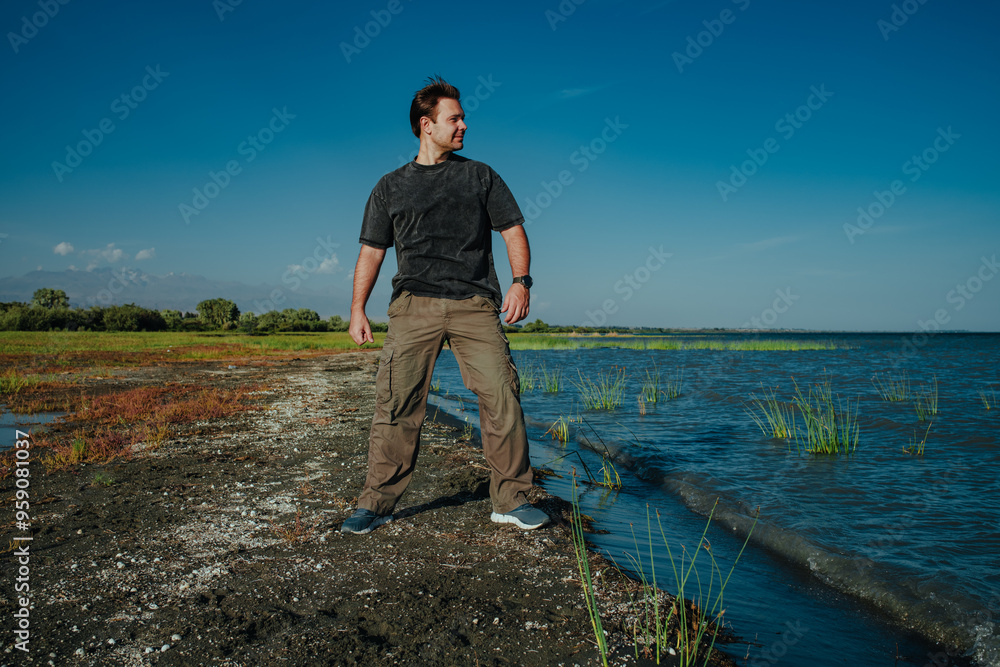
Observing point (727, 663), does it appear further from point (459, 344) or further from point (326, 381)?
point (326, 381)

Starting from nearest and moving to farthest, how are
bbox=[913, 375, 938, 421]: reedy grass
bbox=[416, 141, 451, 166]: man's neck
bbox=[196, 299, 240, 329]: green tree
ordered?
bbox=[416, 141, 451, 166]: man's neck, bbox=[913, 375, 938, 421]: reedy grass, bbox=[196, 299, 240, 329]: green tree

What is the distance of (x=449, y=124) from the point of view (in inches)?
123

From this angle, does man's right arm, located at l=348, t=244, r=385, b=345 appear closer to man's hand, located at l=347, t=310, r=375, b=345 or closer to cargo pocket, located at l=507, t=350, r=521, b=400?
man's hand, located at l=347, t=310, r=375, b=345

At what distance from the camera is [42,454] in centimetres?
500

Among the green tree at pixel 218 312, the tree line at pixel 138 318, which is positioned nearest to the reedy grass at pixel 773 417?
the tree line at pixel 138 318

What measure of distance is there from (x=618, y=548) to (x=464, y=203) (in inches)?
89.0

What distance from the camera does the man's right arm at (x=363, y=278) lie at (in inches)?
129

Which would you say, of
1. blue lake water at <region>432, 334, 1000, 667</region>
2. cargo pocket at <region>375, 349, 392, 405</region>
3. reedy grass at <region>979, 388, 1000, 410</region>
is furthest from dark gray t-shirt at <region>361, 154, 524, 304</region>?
reedy grass at <region>979, 388, 1000, 410</region>

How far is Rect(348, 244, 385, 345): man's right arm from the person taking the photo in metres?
3.29

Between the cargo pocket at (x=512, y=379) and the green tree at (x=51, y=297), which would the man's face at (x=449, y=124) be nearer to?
the cargo pocket at (x=512, y=379)

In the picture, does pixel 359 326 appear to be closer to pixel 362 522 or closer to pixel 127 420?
pixel 362 522

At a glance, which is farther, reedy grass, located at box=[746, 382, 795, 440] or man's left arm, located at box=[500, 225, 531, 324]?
reedy grass, located at box=[746, 382, 795, 440]

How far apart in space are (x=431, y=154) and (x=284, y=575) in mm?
2417

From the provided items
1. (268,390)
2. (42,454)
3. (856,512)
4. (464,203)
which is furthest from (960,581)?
(268,390)
